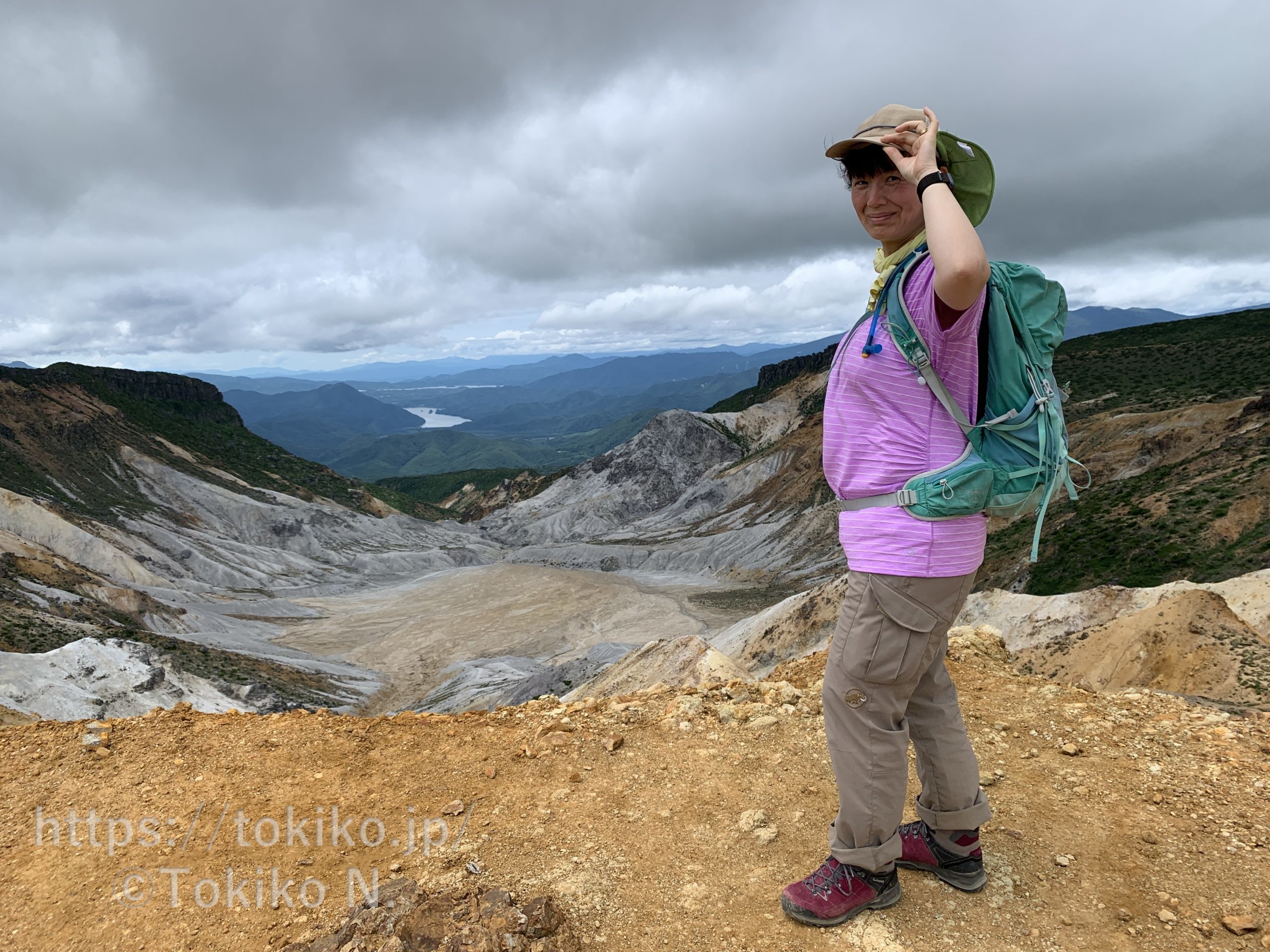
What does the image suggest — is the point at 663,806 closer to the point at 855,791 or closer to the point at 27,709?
the point at 855,791

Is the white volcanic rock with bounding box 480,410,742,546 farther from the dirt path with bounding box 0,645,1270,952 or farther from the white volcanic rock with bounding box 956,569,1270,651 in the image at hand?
the dirt path with bounding box 0,645,1270,952

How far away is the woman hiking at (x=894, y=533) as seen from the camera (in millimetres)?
2930

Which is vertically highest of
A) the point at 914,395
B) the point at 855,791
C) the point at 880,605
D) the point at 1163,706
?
the point at 914,395

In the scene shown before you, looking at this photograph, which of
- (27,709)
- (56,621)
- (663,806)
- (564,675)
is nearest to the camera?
(663,806)

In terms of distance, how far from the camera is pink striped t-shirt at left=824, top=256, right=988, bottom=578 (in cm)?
296

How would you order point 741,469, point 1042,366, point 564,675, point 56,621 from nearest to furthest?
point 1042,366, point 564,675, point 56,621, point 741,469

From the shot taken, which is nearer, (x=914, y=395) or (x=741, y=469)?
(x=914, y=395)

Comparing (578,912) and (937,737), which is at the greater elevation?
(937,737)

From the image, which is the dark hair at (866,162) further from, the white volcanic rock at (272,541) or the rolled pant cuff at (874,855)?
the white volcanic rock at (272,541)

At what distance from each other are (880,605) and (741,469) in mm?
79633

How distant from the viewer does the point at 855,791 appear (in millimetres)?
3357

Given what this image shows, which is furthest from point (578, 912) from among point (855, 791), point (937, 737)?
point (937, 737)

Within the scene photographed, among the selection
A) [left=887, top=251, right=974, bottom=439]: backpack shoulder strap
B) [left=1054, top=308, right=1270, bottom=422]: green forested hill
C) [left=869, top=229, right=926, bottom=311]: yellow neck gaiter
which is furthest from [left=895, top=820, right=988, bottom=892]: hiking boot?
[left=1054, top=308, right=1270, bottom=422]: green forested hill

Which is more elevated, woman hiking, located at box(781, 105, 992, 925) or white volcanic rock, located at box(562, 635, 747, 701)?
woman hiking, located at box(781, 105, 992, 925)
